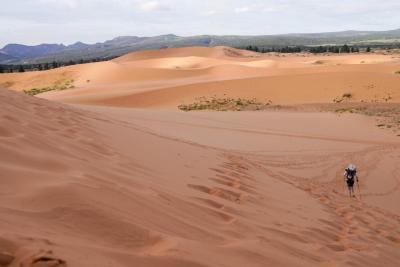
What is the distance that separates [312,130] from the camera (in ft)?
54.7

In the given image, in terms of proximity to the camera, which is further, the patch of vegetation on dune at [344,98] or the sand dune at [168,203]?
the patch of vegetation on dune at [344,98]

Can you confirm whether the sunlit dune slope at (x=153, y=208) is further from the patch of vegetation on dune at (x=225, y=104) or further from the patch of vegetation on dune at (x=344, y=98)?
the patch of vegetation on dune at (x=344, y=98)

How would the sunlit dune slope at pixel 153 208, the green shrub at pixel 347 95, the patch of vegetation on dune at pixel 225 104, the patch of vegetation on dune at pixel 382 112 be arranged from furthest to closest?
the green shrub at pixel 347 95 → the patch of vegetation on dune at pixel 225 104 → the patch of vegetation on dune at pixel 382 112 → the sunlit dune slope at pixel 153 208

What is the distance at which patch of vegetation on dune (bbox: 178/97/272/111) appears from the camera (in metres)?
25.2

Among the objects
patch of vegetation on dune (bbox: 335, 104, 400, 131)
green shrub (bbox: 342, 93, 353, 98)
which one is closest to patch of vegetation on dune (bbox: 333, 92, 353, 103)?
green shrub (bbox: 342, 93, 353, 98)

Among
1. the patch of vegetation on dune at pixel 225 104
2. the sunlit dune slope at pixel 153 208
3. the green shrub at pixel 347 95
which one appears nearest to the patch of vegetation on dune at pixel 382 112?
the green shrub at pixel 347 95

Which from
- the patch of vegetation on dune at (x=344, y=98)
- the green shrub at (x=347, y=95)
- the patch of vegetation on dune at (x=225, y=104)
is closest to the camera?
the patch of vegetation on dune at (x=225, y=104)

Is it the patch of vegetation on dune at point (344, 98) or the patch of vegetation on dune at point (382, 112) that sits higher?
the patch of vegetation on dune at point (344, 98)

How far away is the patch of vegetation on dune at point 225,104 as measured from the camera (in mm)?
25188

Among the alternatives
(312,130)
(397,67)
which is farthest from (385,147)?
(397,67)

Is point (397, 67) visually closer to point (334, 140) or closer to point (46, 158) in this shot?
point (334, 140)

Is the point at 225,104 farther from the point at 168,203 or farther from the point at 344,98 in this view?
the point at 168,203

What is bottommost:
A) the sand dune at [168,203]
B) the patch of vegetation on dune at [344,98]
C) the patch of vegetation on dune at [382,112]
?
the patch of vegetation on dune at [382,112]

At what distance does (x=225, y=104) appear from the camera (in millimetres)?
26578
